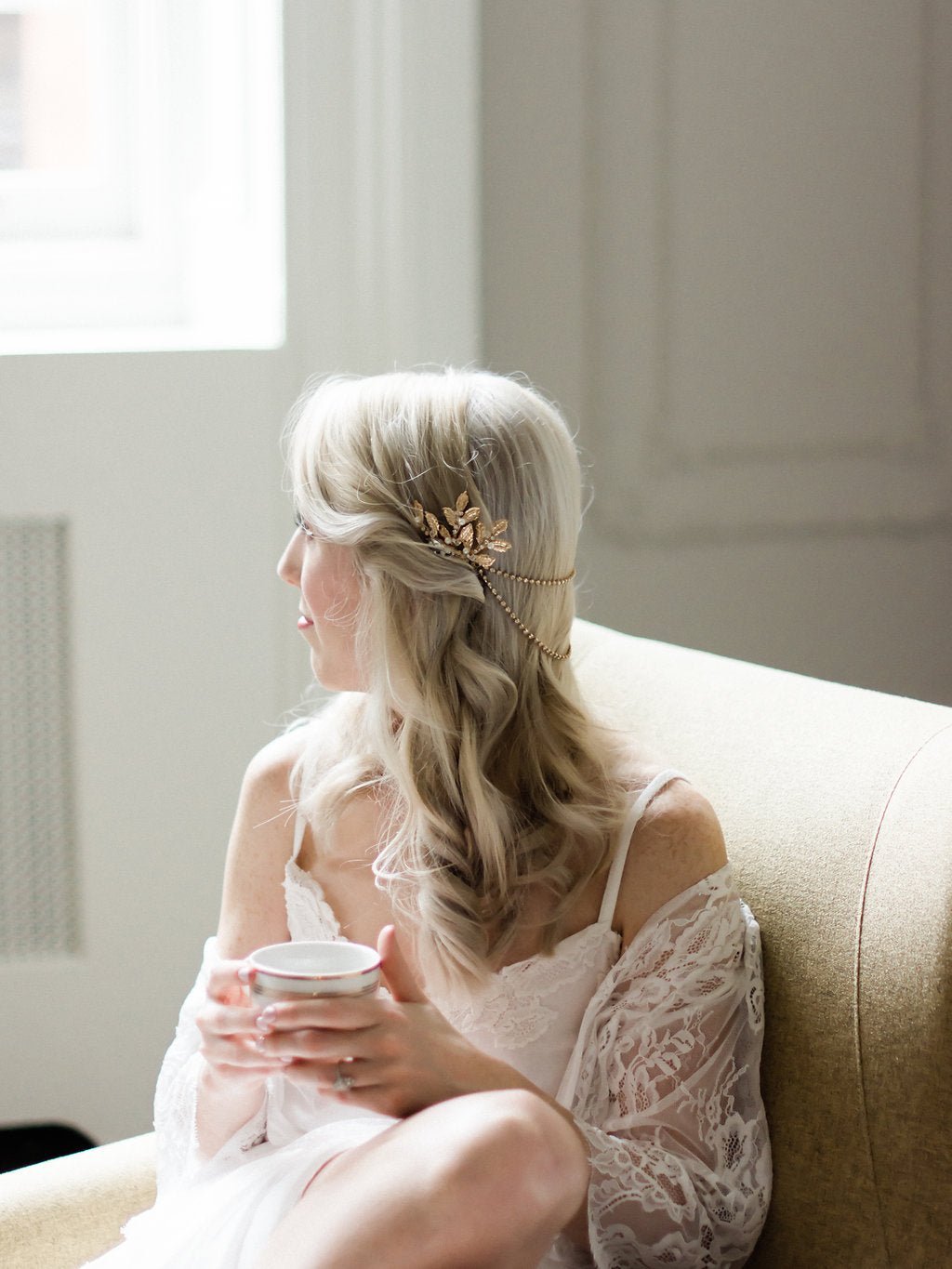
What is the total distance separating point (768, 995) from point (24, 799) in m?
1.23

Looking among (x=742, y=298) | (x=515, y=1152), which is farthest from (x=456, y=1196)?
(x=742, y=298)

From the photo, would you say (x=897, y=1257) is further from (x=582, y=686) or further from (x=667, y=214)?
(x=667, y=214)

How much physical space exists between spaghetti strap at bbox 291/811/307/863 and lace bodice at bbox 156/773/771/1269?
0.22m

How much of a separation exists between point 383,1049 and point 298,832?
1.14ft

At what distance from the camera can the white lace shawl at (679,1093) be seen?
121 cm

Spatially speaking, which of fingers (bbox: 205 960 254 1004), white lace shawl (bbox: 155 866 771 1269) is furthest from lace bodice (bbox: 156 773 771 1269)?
fingers (bbox: 205 960 254 1004)

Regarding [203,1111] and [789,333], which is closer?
[203,1111]

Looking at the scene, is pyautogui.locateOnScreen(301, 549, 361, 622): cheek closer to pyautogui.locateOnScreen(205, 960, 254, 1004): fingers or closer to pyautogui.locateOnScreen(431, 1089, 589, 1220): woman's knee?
pyautogui.locateOnScreen(205, 960, 254, 1004): fingers

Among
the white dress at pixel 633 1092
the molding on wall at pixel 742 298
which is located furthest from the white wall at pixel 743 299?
the white dress at pixel 633 1092

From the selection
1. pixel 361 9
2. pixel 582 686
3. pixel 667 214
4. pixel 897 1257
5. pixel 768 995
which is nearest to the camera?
pixel 897 1257

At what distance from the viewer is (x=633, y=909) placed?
131 cm

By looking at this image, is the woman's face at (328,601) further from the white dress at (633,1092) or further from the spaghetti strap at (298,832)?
the white dress at (633,1092)

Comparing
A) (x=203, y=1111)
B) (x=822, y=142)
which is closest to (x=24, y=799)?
(x=203, y=1111)

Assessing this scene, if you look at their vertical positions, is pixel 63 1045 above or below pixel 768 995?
below
